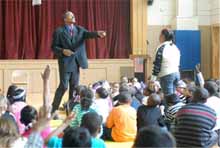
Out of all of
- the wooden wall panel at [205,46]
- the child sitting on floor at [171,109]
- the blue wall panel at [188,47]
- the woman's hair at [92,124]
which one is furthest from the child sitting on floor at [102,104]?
the wooden wall panel at [205,46]

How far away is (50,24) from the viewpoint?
10320 mm

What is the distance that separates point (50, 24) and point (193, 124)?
23.3 ft

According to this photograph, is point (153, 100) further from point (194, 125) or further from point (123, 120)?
point (194, 125)

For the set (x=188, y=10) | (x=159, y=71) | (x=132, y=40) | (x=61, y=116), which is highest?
(x=188, y=10)

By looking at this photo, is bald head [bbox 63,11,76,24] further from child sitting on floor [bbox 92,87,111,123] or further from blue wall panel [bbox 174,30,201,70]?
blue wall panel [bbox 174,30,201,70]

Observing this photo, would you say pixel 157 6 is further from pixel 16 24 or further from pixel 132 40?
pixel 16 24

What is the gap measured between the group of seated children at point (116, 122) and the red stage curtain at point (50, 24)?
462 cm

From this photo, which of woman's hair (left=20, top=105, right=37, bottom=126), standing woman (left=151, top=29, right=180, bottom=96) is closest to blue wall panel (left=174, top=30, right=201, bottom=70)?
standing woman (left=151, top=29, right=180, bottom=96)

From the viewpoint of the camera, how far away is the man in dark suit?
5.77 m

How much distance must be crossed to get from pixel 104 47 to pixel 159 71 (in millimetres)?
4961

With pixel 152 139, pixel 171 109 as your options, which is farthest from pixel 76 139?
pixel 171 109

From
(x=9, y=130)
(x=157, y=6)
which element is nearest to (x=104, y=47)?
(x=157, y=6)

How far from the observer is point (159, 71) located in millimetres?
5613

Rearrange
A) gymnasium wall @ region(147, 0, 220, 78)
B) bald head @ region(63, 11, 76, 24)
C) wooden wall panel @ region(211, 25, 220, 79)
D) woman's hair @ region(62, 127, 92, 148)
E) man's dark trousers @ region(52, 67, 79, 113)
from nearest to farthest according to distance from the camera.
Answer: woman's hair @ region(62, 127, 92, 148) → man's dark trousers @ region(52, 67, 79, 113) → bald head @ region(63, 11, 76, 24) → wooden wall panel @ region(211, 25, 220, 79) → gymnasium wall @ region(147, 0, 220, 78)
